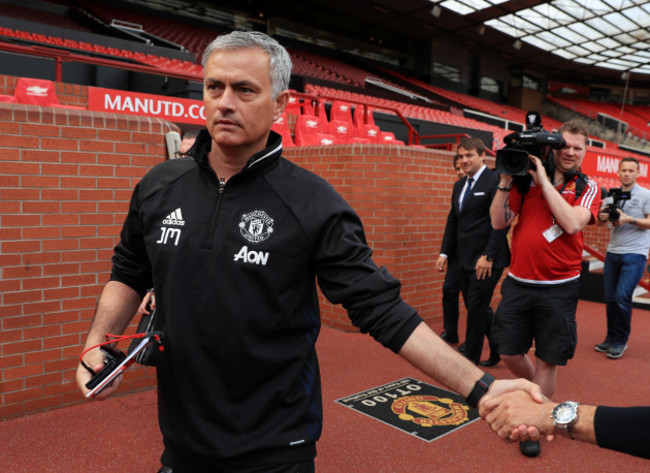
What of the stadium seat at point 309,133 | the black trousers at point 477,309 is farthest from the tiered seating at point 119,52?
the black trousers at point 477,309

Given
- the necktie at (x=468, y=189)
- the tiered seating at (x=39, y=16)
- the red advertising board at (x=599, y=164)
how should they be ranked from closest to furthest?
the necktie at (x=468, y=189), the red advertising board at (x=599, y=164), the tiered seating at (x=39, y=16)

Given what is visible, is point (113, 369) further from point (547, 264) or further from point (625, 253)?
point (625, 253)

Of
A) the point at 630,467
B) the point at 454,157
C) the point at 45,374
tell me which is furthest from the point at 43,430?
the point at 454,157

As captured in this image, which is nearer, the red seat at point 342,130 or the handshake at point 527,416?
the handshake at point 527,416

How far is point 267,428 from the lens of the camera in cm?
138

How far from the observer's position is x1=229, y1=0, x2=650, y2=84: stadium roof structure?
23828 millimetres

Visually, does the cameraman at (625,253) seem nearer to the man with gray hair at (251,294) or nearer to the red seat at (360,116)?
the man with gray hair at (251,294)

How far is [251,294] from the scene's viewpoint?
1391 millimetres

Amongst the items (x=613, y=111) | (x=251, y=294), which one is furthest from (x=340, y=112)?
(x=613, y=111)

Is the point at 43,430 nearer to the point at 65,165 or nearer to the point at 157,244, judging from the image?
the point at 65,165

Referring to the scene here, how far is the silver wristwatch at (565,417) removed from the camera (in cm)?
162

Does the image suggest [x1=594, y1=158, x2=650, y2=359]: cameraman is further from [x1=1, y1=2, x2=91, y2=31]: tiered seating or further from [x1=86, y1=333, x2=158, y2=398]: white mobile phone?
[x1=1, y1=2, x2=91, y2=31]: tiered seating

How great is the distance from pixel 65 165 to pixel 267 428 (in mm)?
2826

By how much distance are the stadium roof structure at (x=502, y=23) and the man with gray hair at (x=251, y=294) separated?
24.8 m
